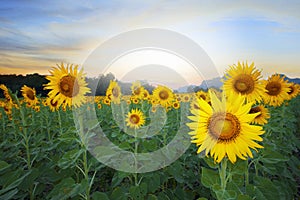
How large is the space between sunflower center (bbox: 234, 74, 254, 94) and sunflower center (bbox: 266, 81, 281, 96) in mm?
1108

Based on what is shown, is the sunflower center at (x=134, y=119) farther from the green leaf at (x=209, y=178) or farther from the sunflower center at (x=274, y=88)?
the green leaf at (x=209, y=178)

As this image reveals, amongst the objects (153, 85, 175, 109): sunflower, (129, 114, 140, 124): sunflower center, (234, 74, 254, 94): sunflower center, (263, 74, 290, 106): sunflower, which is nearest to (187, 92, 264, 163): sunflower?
(234, 74, 254, 94): sunflower center

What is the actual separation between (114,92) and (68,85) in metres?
3.76

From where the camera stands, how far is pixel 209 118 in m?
1.85

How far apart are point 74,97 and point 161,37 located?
2.17 m

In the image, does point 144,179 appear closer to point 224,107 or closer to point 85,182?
point 85,182

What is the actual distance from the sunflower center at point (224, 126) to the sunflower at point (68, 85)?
68.4 inches

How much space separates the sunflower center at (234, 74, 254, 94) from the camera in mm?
3305

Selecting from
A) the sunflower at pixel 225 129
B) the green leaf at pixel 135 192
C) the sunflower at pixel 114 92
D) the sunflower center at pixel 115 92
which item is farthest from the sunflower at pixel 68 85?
the sunflower center at pixel 115 92

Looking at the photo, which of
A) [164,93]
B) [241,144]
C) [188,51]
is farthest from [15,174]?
[164,93]

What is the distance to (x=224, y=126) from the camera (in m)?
1.81

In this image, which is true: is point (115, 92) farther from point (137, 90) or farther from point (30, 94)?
point (30, 94)

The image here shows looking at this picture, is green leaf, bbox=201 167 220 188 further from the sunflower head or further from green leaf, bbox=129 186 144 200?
the sunflower head

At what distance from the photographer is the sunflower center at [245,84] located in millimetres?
3305
